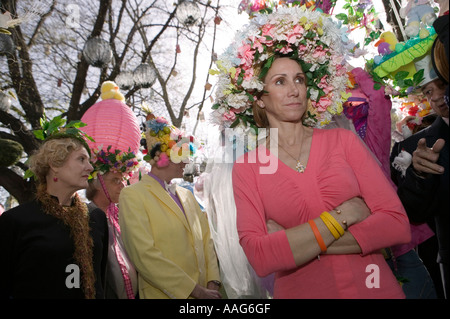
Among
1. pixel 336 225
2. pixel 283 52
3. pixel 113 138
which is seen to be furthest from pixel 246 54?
pixel 113 138

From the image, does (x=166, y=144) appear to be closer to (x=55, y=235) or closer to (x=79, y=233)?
(x=79, y=233)

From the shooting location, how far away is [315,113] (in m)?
2.29

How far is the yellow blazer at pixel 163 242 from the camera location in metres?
2.95

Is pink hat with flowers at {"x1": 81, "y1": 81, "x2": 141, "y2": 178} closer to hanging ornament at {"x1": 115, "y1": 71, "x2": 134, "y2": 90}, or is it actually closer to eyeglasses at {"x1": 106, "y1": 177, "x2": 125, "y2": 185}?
eyeglasses at {"x1": 106, "y1": 177, "x2": 125, "y2": 185}

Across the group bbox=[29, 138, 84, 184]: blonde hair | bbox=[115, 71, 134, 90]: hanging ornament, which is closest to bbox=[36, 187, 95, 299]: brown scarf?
bbox=[29, 138, 84, 184]: blonde hair

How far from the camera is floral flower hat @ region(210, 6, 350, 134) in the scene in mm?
2086

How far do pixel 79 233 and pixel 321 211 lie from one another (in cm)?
171

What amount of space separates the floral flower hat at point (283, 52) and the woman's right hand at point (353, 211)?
0.70m

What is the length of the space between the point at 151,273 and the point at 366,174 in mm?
1863

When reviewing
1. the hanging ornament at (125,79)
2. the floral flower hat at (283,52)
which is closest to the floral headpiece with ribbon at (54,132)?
the floral flower hat at (283,52)

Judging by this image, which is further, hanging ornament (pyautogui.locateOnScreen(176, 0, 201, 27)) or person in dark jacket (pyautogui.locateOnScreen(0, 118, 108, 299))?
hanging ornament (pyautogui.locateOnScreen(176, 0, 201, 27))

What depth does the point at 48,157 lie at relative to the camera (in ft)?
9.27

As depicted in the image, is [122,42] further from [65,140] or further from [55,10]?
[65,140]
